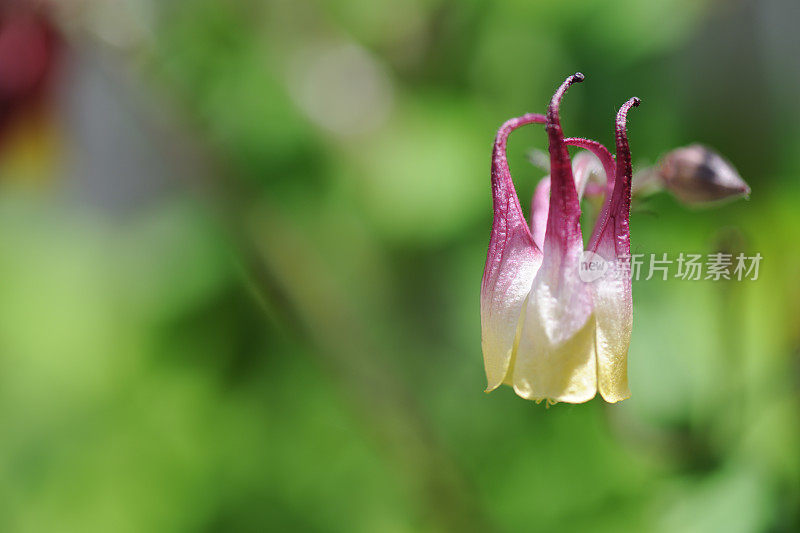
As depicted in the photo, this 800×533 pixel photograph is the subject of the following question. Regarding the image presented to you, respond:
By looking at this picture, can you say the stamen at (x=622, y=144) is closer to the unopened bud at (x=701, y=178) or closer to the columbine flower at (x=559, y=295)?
the columbine flower at (x=559, y=295)

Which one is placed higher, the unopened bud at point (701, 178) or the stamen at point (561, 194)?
the stamen at point (561, 194)

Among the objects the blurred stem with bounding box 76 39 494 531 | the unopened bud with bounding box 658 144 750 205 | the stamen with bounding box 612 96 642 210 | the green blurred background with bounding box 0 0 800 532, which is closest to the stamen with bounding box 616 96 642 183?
the stamen with bounding box 612 96 642 210

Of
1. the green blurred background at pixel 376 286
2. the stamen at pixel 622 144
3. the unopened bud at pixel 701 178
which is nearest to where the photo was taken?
the stamen at pixel 622 144

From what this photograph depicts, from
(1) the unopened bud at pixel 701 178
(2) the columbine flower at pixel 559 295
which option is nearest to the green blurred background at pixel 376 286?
(1) the unopened bud at pixel 701 178

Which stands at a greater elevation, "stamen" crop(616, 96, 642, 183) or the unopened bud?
"stamen" crop(616, 96, 642, 183)

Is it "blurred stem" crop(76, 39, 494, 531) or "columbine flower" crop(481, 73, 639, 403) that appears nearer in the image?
"columbine flower" crop(481, 73, 639, 403)

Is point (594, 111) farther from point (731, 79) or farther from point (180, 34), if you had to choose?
point (180, 34)

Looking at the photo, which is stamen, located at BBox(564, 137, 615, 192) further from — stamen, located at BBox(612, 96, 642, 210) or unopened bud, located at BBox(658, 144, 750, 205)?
unopened bud, located at BBox(658, 144, 750, 205)
